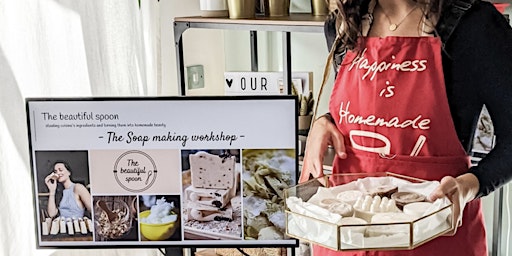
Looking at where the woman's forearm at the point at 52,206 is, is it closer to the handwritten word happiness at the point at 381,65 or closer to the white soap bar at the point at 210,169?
the white soap bar at the point at 210,169

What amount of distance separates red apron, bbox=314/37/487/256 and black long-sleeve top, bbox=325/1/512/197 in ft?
0.07

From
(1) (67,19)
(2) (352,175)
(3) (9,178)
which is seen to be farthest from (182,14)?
(2) (352,175)

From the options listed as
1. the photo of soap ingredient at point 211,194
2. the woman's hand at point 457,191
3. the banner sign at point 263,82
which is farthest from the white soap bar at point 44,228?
the banner sign at point 263,82

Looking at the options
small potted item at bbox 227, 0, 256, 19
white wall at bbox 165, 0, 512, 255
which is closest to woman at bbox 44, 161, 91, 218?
small potted item at bbox 227, 0, 256, 19

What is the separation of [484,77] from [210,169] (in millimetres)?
552

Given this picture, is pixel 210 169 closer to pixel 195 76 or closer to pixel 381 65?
pixel 381 65

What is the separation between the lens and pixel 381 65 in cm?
119

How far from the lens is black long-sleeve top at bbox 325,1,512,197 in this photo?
1073 millimetres

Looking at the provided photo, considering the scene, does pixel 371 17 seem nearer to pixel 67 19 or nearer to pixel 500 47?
pixel 500 47

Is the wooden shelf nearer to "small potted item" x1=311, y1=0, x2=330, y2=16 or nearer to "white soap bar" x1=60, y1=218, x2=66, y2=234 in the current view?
"small potted item" x1=311, y1=0, x2=330, y2=16

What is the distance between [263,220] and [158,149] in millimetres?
257

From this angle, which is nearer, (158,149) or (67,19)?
(158,149)

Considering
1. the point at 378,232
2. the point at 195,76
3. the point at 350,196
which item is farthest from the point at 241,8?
the point at 378,232

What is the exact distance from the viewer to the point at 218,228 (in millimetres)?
1381
